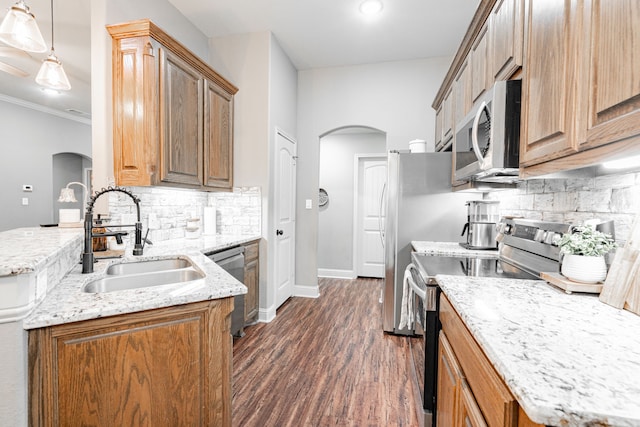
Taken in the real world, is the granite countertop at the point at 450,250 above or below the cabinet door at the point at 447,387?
above

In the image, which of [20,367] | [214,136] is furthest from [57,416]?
[214,136]

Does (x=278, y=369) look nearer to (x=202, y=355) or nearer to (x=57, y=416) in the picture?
(x=202, y=355)

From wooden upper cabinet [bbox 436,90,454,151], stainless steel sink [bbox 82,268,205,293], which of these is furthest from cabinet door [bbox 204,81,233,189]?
wooden upper cabinet [bbox 436,90,454,151]

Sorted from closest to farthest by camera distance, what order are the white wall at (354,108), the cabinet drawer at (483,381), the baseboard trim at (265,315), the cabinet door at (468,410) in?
1. the cabinet drawer at (483,381)
2. the cabinet door at (468,410)
3. the baseboard trim at (265,315)
4. the white wall at (354,108)

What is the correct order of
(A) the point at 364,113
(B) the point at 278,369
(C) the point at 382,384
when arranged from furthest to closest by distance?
(A) the point at 364,113, (B) the point at 278,369, (C) the point at 382,384

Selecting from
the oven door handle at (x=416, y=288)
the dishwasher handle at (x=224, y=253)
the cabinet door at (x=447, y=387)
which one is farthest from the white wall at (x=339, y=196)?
the cabinet door at (x=447, y=387)

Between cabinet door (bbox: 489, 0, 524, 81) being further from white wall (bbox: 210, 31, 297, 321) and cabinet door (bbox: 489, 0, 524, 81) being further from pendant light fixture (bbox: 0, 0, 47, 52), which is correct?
pendant light fixture (bbox: 0, 0, 47, 52)

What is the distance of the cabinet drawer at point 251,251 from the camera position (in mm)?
2965

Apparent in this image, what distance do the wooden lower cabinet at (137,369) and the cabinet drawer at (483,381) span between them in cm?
88

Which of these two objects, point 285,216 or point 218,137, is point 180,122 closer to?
point 218,137

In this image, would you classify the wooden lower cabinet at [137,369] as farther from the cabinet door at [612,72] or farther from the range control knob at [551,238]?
the range control knob at [551,238]

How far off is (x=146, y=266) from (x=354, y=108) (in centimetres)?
312

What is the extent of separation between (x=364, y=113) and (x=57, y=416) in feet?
12.7

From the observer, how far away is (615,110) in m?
0.78
